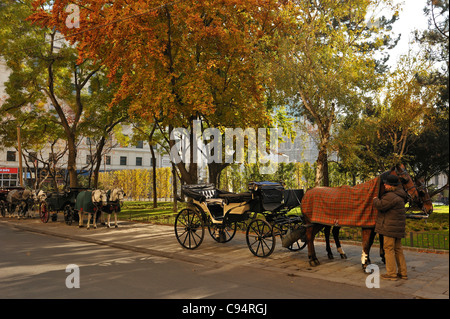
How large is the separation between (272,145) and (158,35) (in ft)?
29.0

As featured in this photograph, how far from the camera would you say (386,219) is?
7441mm

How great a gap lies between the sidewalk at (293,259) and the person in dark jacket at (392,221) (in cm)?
28

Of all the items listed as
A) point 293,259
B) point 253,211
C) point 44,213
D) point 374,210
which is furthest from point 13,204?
point 374,210

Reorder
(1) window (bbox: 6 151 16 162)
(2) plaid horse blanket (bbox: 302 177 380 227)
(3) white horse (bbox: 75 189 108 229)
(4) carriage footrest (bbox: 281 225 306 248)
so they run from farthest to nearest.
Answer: (1) window (bbox: 6 151 16 162) → (3) white horse (bbox: 75 189 108 229) → (4) carriage footrest (bbox: 281 225 306 248) → (2) plaid horse blanket (bbox: 302 177 380 227)

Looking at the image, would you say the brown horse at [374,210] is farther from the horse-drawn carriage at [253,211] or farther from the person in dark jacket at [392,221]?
the horse-drawn carriage at [253,211]

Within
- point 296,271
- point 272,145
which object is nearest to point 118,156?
point 272,145

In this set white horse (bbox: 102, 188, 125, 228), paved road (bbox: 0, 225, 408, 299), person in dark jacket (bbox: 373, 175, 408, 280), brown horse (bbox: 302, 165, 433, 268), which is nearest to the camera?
paved road (bbox: 0, 225, 408, 299)

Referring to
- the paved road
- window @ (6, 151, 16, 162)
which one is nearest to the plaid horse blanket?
the paved road

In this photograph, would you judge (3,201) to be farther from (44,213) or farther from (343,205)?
(343,205)

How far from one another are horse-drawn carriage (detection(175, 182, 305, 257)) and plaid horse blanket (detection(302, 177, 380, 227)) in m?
0.98

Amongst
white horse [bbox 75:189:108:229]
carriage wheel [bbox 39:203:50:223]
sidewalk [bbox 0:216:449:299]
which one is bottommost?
sidewalk [bbox 0:216:449:299]

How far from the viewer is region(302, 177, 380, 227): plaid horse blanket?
784 centimetres

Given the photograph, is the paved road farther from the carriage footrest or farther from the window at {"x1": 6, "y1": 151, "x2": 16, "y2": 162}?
the window at {"x1": 6, "y1": 151, "x2": 16, "y2": 162}

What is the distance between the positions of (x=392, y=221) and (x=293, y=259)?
9.43 ft
